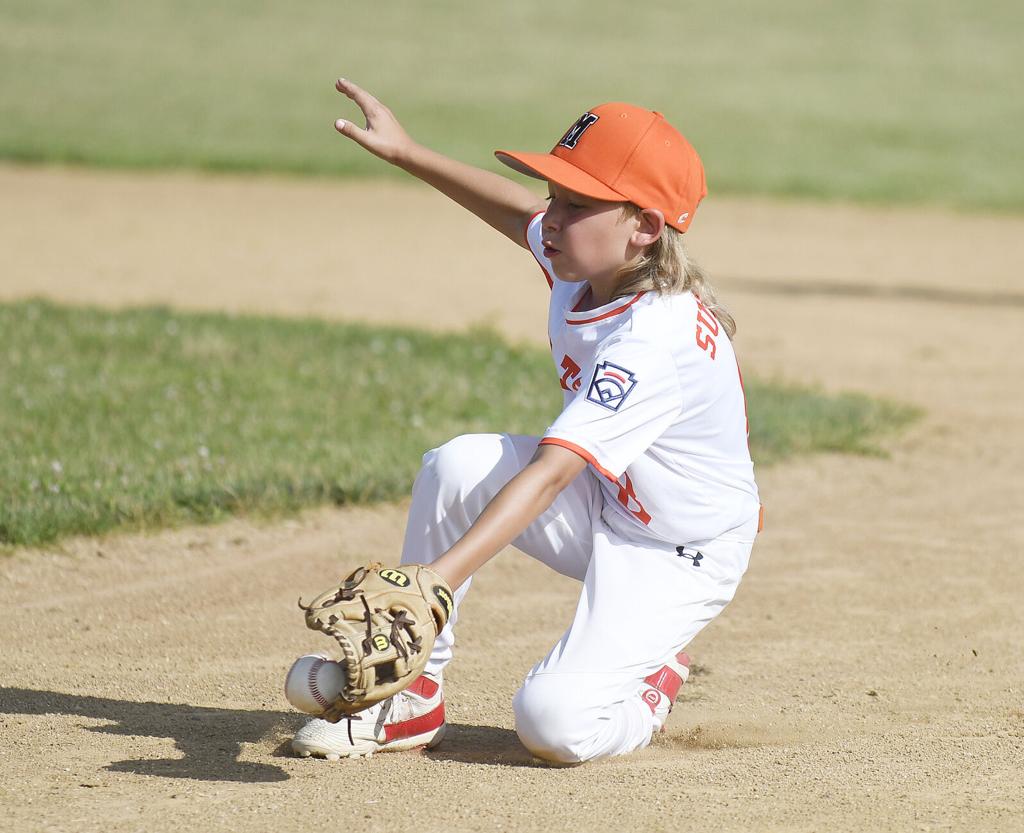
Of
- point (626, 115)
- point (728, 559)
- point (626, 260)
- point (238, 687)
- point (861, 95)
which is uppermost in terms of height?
point (861, 95)

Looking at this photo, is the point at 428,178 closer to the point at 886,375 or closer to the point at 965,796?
the point at 965,796

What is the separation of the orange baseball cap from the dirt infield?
3.76 ft

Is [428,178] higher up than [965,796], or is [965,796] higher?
[428,178]

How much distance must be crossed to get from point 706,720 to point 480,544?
94cm

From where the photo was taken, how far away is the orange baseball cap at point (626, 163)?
2.96 metres

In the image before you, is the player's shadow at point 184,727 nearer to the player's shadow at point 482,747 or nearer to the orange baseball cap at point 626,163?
the player's shadow at point 482,747

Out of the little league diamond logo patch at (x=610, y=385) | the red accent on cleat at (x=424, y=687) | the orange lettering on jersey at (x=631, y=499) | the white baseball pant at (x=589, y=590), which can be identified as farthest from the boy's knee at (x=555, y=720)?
the little league diamond logo patch at (x=610, y=385)

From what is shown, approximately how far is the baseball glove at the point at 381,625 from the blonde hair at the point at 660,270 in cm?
78

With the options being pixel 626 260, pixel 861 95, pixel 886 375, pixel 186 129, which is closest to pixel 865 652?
pixel 626 260

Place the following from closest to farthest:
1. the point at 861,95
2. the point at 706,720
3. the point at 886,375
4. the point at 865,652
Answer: the point at 706,720, the point at 865,652, the point at 886,375, the point at 861,95

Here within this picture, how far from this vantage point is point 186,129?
1594cm

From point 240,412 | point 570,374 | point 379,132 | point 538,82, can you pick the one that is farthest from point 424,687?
point 538,82

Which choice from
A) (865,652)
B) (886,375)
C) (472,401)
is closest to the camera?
(865,652)

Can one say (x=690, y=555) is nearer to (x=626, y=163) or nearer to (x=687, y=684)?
(x=687, y=684)
